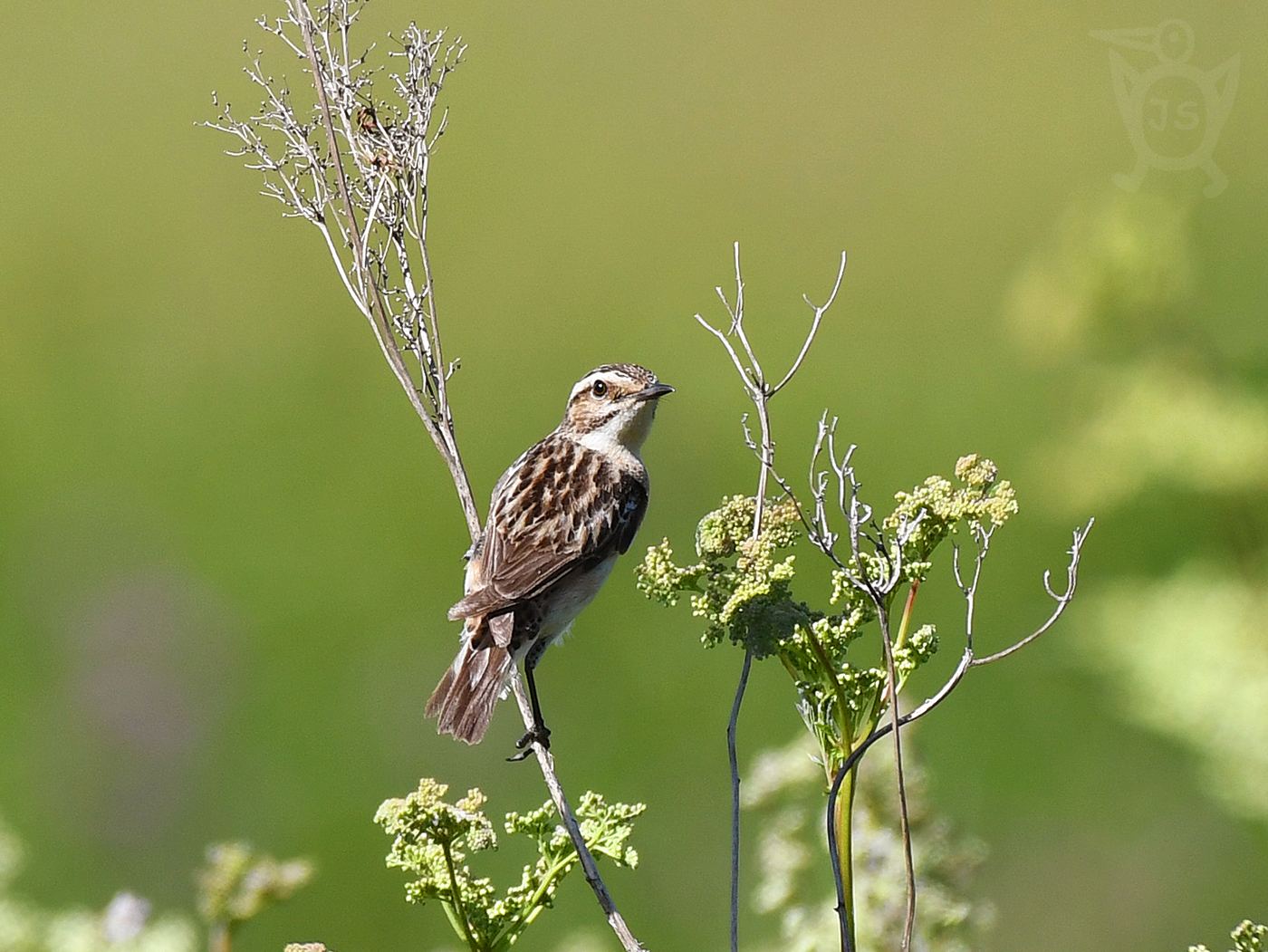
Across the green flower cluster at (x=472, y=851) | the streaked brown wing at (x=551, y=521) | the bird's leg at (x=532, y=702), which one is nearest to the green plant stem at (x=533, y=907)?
the green flower cluster at (x=472, y=851)

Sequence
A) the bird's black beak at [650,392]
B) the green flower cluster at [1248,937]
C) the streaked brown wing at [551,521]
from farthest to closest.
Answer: the bird's black beak at [650,392], the streaked brown wing at [551,521], the green flower cluster at [1248,937]

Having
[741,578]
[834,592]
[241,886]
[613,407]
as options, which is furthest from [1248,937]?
[613,407]

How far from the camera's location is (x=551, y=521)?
12.5ft

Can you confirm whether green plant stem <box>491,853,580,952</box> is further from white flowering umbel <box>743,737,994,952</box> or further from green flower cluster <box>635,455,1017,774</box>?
white flowering umbel <box>743,737,994,952</box>

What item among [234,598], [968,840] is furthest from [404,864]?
[234,598]

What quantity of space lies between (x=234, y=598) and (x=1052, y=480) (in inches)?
206

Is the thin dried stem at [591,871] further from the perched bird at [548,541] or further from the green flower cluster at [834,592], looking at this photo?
the perched bird at [548,541]

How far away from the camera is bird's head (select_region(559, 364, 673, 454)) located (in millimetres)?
4309

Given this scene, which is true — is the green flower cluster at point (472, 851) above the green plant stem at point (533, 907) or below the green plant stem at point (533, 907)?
above

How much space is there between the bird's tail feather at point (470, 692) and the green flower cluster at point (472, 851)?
3.27 feet

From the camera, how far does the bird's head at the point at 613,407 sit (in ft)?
14.1

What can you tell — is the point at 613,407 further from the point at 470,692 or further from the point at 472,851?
the point at 472,851

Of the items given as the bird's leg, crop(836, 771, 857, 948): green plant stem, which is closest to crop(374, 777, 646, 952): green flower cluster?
crop(836, 771, 857, 948): green plant stem

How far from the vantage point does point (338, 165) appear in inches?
100
